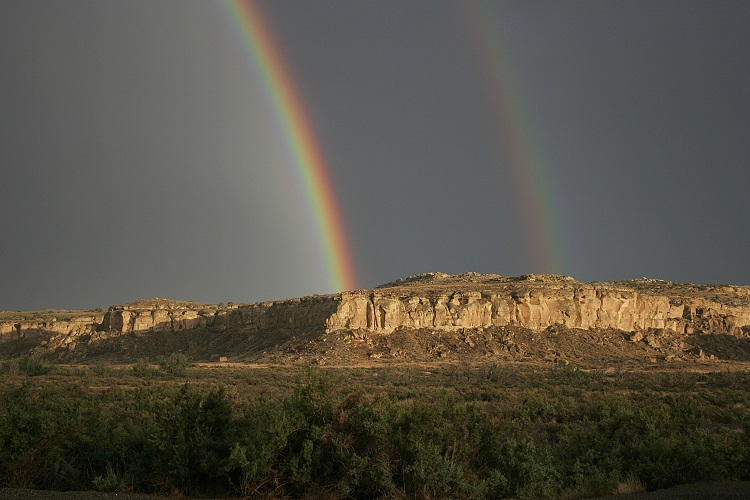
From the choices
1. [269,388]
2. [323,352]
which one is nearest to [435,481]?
[269,388]

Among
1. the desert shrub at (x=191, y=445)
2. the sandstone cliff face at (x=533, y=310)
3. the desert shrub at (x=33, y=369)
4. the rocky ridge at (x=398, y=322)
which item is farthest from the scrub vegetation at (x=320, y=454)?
the sandstone cliff face at (x=533, y=310)

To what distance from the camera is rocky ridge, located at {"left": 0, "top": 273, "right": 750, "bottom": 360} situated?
62906mm

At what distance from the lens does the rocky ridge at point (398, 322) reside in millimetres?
62906

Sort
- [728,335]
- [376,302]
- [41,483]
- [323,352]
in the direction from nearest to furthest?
1. [41,483]
2. [323,352]
3. [376,302]
4. [728,335]

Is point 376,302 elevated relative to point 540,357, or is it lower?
elevated

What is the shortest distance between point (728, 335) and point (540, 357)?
30913 mm

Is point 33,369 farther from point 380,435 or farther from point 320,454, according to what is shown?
point 380,435

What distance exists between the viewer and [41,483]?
1121 cm

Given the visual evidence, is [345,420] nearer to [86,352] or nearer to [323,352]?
[323,352]

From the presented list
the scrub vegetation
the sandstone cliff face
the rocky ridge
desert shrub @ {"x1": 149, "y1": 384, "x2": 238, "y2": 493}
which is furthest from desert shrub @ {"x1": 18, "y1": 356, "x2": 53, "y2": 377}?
desert shrub @ {"x1": 149, "y1": 384, "x2": 238, "y2": 493}

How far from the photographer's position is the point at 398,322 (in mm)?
64250

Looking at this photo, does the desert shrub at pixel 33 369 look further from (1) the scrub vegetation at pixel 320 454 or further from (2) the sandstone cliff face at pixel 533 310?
(1) the scrub vegetation at pixel 320 454

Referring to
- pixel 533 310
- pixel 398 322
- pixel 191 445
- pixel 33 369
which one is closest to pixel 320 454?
pixel 191 445

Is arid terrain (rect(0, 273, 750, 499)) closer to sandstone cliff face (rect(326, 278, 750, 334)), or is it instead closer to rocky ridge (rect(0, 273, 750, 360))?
rocky ridge (rect(0, 273, 750, 360))
